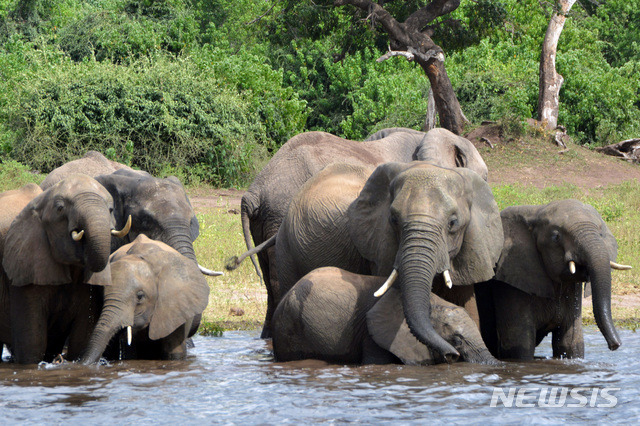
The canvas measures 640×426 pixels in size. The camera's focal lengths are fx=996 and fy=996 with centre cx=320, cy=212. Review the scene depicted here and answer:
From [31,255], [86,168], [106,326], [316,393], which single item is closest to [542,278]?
[316,393]

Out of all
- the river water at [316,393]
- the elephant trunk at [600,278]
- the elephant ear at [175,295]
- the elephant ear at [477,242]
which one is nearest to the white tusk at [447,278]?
the elephant ear at [477,242]

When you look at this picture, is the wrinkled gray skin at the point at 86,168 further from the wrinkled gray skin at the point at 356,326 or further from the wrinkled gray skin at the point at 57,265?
the wrinkled gray skin at the point at 356,326

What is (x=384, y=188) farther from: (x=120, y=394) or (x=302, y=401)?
(x=120, y=394)

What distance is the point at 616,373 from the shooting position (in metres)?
6.72

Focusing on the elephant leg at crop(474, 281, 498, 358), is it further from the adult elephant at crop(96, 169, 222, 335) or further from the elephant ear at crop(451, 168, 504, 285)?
the adult elephant at crop(96, 169, 222, 335)

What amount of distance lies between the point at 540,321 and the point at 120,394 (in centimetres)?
297

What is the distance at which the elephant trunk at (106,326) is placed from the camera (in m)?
6.55

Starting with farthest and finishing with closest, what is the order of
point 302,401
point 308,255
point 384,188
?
point 308,255 → point 384,188 → point 302,401

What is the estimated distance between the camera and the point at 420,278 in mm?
5961

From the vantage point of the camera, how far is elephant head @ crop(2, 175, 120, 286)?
6.32 metres

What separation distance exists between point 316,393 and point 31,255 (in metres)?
2.15

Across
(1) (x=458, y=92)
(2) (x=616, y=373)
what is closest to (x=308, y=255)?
(2) (x=616, y=373)

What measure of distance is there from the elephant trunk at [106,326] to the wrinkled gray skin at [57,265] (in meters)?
0.19

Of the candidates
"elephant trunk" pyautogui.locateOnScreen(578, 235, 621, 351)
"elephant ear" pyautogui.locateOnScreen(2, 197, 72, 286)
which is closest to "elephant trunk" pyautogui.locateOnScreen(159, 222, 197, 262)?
"elephant ear" pyautogui.locateOnScreen(2, 197, 72, 286)
